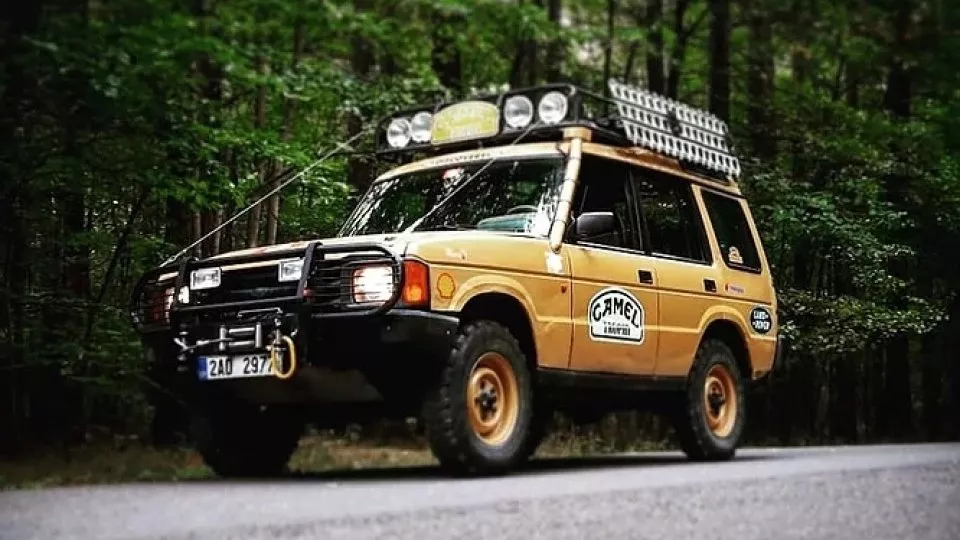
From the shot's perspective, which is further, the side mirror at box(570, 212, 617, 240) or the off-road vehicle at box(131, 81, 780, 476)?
the side mirror at box(570, 212, 617, 240)

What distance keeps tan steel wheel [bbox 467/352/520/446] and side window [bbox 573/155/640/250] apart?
146 cm

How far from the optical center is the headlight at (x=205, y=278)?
7320 millimetres

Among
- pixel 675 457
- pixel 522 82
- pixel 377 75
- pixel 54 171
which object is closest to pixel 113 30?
pixel 54 171

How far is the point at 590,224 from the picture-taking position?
26.8 ft

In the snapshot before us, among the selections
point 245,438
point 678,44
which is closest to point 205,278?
point 245,438

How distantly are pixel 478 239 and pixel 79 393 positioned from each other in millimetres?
4469

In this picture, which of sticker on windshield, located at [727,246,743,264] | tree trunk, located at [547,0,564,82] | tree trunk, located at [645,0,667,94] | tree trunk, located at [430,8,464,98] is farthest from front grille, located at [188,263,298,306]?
tree trunk, located at [645,0,667,94]

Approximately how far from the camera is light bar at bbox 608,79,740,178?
901cm

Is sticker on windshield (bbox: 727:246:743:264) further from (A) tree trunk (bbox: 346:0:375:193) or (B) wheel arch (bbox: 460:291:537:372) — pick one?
(A) tree trunk (bbox: 346:0:375:193)

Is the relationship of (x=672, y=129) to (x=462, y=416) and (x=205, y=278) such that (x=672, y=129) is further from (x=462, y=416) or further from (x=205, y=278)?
(x=205, y=278)

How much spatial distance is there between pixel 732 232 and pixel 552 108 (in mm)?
2578

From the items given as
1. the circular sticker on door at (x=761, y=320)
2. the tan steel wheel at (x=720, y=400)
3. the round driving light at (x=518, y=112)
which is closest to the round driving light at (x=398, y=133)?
the round driving light at (x=518, y=112)

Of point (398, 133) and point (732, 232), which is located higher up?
point (398, 133)

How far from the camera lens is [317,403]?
7266 mm
